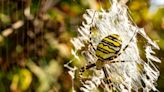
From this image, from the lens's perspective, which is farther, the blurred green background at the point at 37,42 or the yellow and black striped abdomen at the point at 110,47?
the blurred green background at the point at 37,42

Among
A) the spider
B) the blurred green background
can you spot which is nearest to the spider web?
the spider

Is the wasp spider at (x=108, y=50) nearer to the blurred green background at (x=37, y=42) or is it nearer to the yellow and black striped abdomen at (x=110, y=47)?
the yellow and black striped abdomen at (x=110, y=47)

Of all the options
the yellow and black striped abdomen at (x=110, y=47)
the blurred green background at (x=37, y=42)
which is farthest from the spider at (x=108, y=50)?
the blurred green background at (x=37, y=42)

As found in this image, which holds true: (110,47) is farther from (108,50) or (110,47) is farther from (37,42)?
(37,42)

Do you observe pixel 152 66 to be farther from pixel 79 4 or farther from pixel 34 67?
pixel 34 67

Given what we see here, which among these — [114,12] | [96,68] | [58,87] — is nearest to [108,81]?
[96,68]

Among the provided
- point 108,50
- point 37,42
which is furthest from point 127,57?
point 37,42
